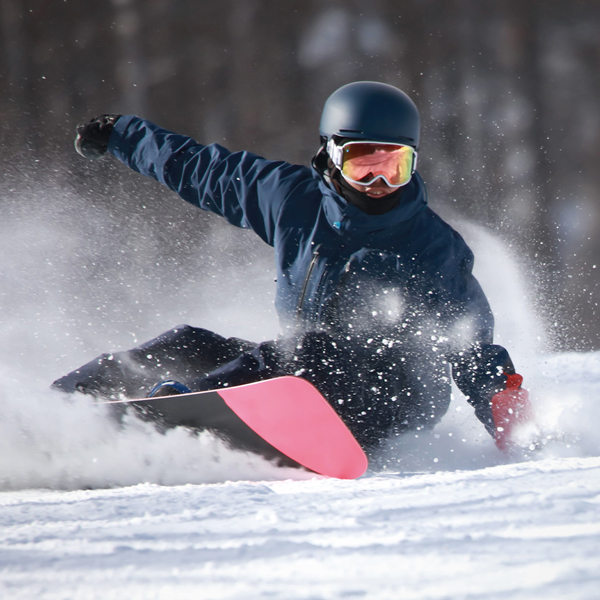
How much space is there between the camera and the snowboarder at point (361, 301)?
58.9 inches

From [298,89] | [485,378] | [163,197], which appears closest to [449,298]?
[485,378]

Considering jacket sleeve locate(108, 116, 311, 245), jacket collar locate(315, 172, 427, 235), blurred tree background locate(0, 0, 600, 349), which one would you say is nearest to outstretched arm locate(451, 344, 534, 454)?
jacket collar locate(315, 172, 427, 235)

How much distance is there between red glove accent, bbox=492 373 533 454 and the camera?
1.41m

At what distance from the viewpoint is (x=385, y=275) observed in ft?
5.06

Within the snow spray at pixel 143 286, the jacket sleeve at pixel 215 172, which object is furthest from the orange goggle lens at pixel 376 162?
the snow spray at pixel 143 286

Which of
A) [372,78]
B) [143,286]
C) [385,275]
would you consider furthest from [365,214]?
[143,286]

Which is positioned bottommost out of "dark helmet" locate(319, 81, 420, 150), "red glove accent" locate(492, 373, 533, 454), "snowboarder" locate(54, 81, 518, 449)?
"red glove accent" locate(492, 373, 533, 454)

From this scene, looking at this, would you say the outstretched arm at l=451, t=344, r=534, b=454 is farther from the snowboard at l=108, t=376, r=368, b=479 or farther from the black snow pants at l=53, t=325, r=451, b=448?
the snowboard at l=108, t=376, r=368, b=479

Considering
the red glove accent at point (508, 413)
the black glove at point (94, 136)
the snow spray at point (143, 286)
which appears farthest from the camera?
the snow spray at point (143, 286)

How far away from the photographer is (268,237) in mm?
1653

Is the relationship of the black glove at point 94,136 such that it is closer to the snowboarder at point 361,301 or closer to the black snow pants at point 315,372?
the snowboarder at point 361,301

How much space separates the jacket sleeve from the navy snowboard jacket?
10mm

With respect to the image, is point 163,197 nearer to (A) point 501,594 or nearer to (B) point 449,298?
(B) point 449,298

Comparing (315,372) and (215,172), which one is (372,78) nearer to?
(215,172)
